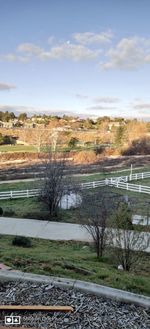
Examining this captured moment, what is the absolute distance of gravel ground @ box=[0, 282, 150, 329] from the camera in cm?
429

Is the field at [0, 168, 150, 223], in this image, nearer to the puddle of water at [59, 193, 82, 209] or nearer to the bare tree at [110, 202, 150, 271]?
the puddle of water at [59, 193, 82, 209]

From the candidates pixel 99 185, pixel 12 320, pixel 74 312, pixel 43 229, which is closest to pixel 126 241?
pixel 74 312

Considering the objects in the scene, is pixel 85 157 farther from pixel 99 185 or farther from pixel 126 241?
pixel 126 241

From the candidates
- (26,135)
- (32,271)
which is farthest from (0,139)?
(32,271)

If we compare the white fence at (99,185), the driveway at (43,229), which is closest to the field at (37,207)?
the white fence at (99,185)

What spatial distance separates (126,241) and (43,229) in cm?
626

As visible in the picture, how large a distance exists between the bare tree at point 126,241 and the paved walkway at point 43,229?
3.63 meters

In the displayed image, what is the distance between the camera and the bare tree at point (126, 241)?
8.50 meters

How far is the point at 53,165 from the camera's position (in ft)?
58.1

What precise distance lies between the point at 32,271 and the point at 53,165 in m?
11.7

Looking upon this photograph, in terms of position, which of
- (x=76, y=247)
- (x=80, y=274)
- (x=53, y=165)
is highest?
(x=53, y=165)

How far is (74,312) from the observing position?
4.53 metres

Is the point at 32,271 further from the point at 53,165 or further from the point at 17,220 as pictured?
the point at 53,165

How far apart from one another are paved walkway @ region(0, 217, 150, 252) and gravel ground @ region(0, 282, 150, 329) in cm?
762
